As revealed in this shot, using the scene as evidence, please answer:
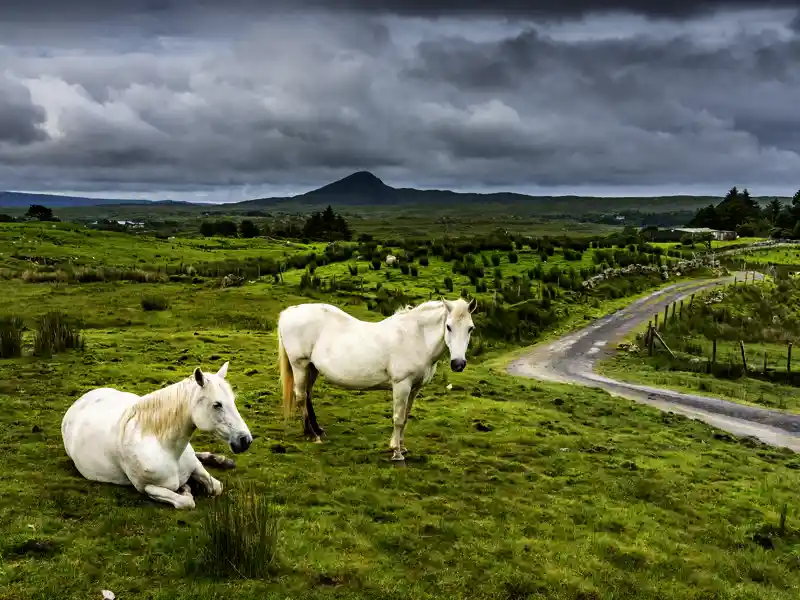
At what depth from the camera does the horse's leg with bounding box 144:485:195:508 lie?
7.21 m

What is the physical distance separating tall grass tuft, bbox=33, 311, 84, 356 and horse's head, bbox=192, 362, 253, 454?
10.8 meters

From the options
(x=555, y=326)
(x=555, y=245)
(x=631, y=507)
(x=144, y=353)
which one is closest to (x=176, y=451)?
(x=631, y=507)

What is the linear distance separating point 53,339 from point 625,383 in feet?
61.9

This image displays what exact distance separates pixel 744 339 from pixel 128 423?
32.5m

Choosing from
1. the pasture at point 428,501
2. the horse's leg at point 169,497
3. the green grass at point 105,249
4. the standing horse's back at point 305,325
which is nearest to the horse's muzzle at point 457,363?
the pasture at point 428,501

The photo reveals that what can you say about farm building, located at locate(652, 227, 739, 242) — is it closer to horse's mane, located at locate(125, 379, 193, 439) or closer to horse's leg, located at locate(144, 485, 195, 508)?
horse's mane, located at locate(125, 379, 193, 439)

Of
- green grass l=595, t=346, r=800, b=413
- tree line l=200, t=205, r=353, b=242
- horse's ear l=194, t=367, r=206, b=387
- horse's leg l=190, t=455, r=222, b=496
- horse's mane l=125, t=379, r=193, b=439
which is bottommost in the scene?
green grass l=595, t=346, r=800, b=413

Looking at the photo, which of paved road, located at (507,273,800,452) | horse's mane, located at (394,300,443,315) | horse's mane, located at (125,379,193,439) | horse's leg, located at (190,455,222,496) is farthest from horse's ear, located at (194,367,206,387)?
paved road, located at (507,273,800,452)

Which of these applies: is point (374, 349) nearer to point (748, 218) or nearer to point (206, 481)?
point (206, 481)

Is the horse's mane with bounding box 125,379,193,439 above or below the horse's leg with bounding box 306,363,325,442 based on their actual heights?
above

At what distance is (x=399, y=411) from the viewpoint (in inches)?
402

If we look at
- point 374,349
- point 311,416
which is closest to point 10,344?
point 311,416

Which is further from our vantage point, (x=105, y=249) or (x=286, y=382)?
(x=105, y=249)

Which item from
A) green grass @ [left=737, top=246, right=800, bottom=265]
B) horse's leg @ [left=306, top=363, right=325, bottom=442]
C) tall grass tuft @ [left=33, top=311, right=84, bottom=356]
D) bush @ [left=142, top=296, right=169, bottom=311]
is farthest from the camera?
green grass @ [left=737, top=246, right=800, bottom=265]
